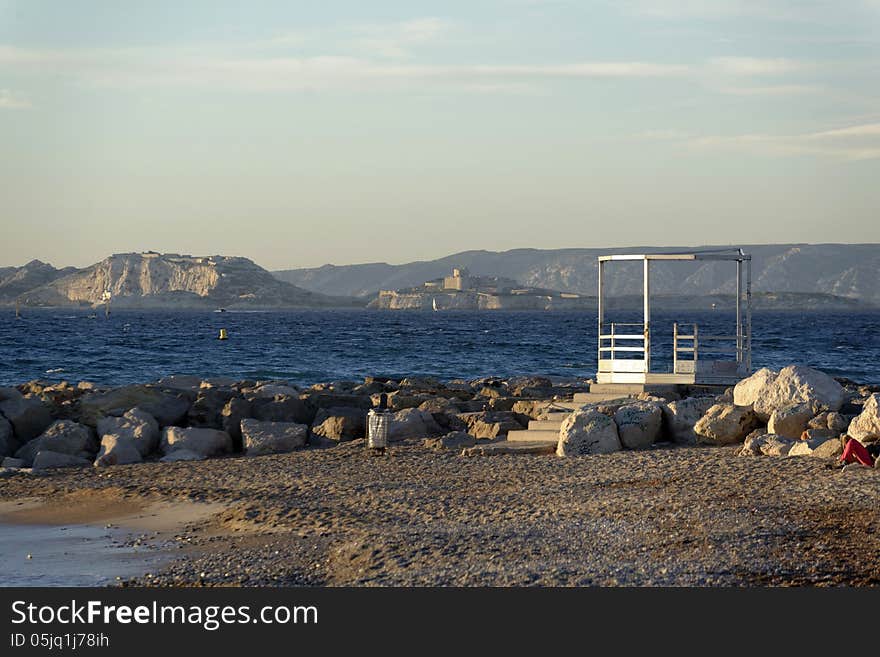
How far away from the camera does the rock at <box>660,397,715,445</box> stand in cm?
1789

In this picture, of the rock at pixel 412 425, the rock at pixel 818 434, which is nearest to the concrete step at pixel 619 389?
the rock at pixel 412 425

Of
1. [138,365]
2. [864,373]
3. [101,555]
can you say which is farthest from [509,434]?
[138,365]

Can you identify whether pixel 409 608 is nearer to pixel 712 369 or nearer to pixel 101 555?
pixel 101 555

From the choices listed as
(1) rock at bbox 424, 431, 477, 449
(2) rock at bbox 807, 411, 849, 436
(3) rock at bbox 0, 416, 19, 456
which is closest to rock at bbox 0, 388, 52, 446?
(3) rock at bbox 0, 416, 19, 456

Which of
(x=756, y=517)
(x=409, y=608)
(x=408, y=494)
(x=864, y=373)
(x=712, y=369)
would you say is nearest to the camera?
(x=409, y=608)

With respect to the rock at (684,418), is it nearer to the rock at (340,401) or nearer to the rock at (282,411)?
the rock at (282,411)

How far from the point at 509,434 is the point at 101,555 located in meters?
8.19

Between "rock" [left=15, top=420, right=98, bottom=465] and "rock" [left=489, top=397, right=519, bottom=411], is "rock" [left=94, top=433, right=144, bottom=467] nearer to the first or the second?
"rock" [left=15, top=420, right=98, bottom=465]

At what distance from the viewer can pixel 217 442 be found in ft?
65.3

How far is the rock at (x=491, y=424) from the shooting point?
19.7 m

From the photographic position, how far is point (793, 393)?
17688 mm

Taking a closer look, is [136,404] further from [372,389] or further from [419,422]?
[372,389]

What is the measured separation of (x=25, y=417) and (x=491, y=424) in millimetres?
7951

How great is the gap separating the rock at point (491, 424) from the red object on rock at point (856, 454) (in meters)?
6.07
